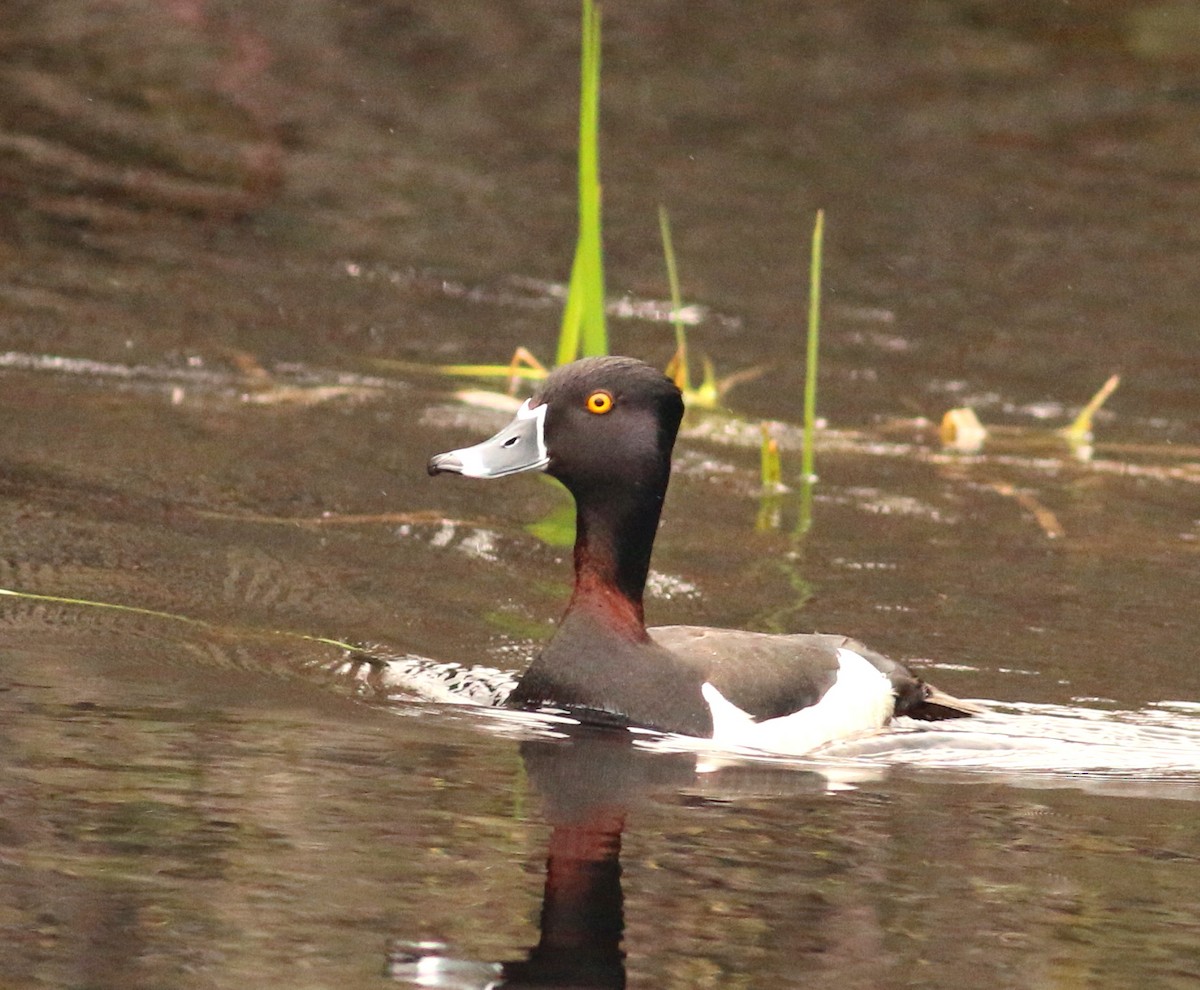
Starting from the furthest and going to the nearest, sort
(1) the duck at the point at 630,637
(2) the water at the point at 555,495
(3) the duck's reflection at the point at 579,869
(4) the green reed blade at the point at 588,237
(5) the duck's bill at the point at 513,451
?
(4) the green reed blade at the point at 588,237, (5) the duck's bill at the point at 513,451, (1) the duck at the point at 630,637, (2) the water at the point at 555,495, (3) the duck's reflection at the point at 579,869

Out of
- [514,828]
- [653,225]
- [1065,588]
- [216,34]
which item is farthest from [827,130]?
[514,828]

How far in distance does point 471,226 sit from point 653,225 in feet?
3.84

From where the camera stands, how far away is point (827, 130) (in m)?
15.9

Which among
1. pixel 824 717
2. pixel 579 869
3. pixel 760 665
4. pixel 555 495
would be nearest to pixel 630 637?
pixel 760 665

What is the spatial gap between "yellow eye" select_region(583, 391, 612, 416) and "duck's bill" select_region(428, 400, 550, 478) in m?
0.13

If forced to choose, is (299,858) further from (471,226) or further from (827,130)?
(827,130)

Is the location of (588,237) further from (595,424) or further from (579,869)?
(579,869)

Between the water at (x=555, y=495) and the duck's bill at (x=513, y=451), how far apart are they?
694 mm

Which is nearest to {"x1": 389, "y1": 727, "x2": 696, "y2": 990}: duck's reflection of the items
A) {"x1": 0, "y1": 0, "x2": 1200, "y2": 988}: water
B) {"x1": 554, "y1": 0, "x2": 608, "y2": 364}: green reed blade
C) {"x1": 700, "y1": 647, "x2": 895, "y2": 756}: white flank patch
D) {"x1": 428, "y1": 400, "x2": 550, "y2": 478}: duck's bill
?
{"x1": 0, "y1": 0, "x2": 1200, "y2": 988}: water

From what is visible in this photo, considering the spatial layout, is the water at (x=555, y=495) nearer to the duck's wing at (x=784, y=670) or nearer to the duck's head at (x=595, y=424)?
the duck's wing at (x=784, y=670)

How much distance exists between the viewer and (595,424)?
6.35 meters

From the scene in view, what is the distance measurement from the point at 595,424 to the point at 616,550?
0.37 m

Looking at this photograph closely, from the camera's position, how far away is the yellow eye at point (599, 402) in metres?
6.35

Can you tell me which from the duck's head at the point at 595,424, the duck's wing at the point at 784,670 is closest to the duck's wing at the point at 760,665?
the duck's wing at the point at 784,670
